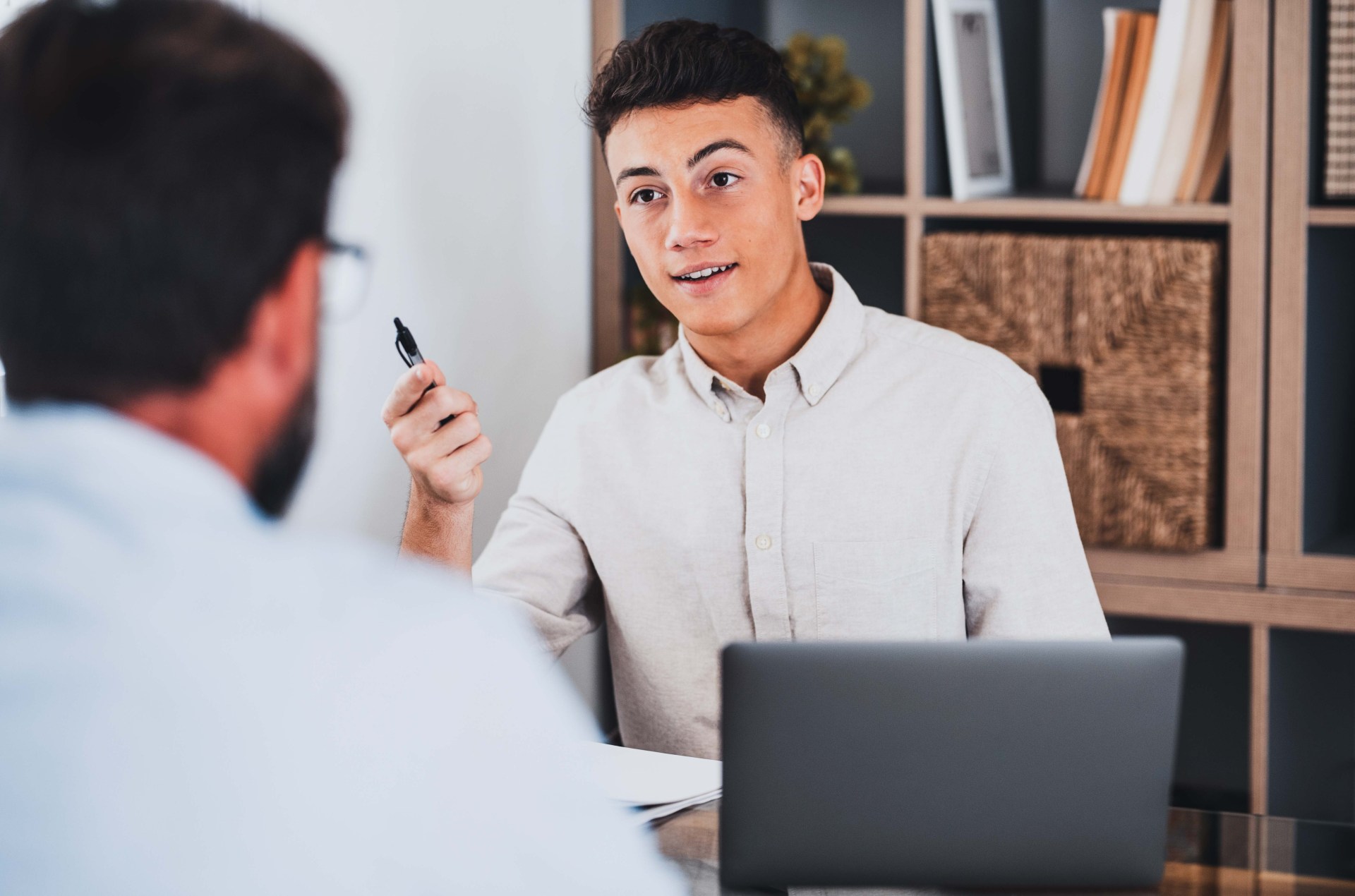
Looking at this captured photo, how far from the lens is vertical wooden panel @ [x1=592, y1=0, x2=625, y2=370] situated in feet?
7.14

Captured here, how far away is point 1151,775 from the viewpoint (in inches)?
33.5

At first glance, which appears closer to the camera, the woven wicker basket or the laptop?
the laptop

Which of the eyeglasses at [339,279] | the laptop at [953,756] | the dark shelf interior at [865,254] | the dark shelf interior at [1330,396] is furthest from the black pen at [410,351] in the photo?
the dark shelf interior at [1330,396]

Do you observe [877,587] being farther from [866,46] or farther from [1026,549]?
[866,46]

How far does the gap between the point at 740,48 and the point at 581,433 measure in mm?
514


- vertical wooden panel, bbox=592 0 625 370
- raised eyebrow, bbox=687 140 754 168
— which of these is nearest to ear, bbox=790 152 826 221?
raised eyebrow, bbox=687 140 754 168

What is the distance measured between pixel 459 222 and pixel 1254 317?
1.16m

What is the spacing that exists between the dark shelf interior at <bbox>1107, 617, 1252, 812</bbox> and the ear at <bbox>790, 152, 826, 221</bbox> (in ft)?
3.26

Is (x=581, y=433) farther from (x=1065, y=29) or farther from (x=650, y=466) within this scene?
(x=1065, y=29)

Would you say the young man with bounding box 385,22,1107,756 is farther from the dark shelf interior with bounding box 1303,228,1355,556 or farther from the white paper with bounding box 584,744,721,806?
the dark shelf interior with bounding box 1303,228,1355,556

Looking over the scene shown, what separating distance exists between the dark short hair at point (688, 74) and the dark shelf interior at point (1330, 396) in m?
0.87

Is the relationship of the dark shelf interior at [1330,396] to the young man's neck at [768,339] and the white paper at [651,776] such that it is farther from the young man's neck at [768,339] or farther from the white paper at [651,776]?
the white paper at [651,776]

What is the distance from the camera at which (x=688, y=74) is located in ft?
4.87

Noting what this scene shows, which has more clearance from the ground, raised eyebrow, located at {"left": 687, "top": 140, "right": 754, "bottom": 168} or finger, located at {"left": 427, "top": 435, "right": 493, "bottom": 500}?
raised eyebrow, located at {"left": 687, "top": 140, "right": 754, "bottom": 168}
